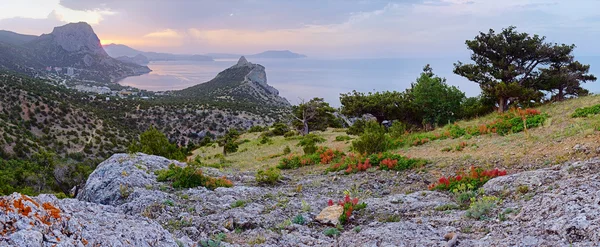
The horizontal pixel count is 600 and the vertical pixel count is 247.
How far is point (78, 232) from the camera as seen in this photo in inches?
155

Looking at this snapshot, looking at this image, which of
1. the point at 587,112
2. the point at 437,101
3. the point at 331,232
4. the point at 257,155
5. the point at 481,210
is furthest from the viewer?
the point at 437,101

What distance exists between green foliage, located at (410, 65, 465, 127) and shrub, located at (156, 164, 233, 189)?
21.2 meters

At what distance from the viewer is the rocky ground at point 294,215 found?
407cm

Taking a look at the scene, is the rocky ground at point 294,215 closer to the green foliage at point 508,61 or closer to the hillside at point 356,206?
the hillside at point 356,206

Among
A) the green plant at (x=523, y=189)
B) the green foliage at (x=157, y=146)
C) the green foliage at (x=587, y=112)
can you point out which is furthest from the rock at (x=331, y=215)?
the green foliage at (x=587, y=112)

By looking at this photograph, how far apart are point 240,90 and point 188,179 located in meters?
103

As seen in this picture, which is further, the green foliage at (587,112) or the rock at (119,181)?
the green foliage at (587,112)

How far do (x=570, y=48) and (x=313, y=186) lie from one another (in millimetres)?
24957

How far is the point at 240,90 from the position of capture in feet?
364

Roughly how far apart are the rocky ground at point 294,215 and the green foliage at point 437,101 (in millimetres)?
18529

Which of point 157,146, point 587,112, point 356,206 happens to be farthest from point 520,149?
point 157,146

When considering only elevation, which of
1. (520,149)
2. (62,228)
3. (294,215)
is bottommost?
(294,215)

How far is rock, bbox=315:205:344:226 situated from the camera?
23.2 ft

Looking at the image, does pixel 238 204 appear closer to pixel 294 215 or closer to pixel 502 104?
pixel 294 215
